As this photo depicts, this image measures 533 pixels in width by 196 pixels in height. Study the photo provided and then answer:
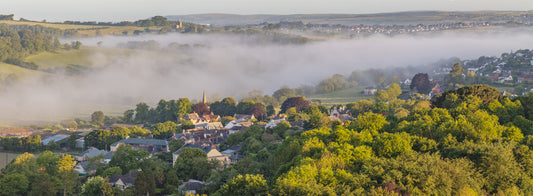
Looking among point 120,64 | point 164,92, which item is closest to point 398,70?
point 164,92

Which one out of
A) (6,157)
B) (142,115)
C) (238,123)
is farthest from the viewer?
(142,115)

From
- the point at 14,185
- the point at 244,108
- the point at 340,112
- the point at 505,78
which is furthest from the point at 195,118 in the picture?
the point at 505,78

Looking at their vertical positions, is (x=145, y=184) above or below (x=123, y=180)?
above

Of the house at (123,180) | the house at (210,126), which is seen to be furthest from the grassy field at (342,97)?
the house at (123,180)

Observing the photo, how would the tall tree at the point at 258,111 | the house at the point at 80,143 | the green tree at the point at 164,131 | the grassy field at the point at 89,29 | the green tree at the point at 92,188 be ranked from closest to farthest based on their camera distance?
the green tree at the point at 92,188
the house at the point at 80,143
the green tree at the point at 164,131
the tall tree at the point at 258,111
the grassy field at the point at 89,29

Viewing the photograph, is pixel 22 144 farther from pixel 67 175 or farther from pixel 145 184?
pixel 145 184

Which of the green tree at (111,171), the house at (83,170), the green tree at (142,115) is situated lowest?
the green tree at (142,115)

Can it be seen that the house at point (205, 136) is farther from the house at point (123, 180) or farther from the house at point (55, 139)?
the house at point (123, 180)
